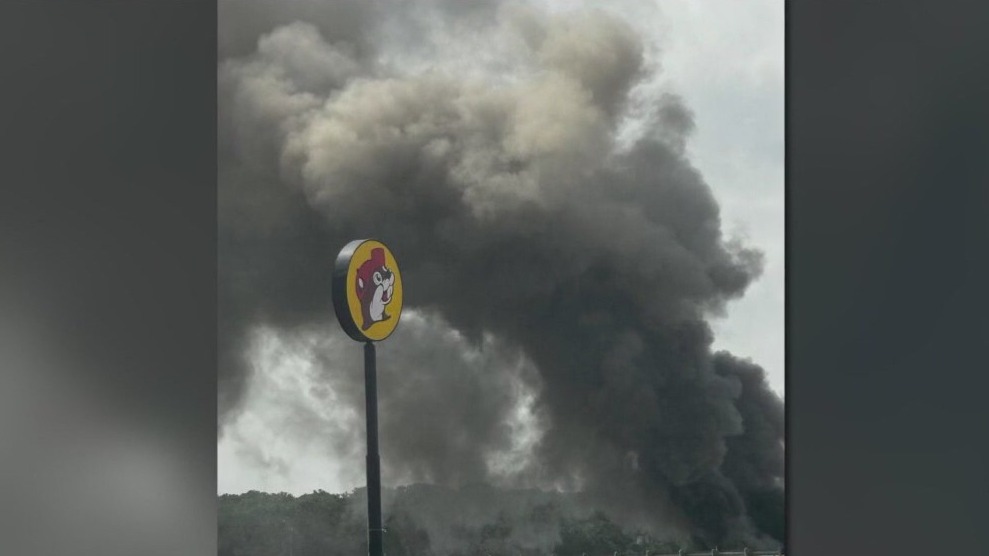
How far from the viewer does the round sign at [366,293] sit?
9.77 feet

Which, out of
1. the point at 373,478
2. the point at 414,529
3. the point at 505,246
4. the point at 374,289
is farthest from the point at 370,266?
the point at 414,529

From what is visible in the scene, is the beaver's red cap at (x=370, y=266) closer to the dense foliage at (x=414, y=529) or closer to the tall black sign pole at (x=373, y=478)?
the tall black sign pole at (x=373, y=478)

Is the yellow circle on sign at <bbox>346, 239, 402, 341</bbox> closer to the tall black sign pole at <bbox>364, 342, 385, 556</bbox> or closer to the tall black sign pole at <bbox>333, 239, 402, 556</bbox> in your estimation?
the tall black sign pole at <bbox>333, 239, 402, 556</bbox>

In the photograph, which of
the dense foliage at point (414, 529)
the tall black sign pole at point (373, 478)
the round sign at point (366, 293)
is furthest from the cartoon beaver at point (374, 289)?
the dense foliage at point (414, 529)

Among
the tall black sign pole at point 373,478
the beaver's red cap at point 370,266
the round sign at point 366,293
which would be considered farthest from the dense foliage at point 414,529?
the beaver's red cap at point 370,266

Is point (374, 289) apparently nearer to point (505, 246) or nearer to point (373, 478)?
point (505, 246)

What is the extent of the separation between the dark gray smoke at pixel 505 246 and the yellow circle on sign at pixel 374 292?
0.15 feet

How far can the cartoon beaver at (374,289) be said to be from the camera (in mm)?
2977

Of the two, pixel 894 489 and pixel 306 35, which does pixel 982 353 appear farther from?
pixel 306 35

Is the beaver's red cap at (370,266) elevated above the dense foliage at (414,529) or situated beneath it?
elevated above

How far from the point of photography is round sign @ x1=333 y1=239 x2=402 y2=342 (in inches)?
117

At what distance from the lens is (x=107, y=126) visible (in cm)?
213

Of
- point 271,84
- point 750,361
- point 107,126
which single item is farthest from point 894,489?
point 271,84

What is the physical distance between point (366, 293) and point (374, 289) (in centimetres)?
3
